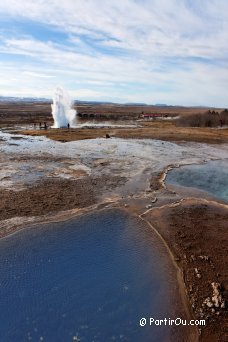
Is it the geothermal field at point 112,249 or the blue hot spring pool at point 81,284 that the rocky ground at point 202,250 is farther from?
the blue hot spring pool at point 81,284

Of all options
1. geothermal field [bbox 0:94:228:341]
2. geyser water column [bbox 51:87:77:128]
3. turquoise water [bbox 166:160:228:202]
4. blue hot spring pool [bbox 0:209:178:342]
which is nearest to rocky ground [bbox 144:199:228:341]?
geothermal field [bbox 0:94:228:341]

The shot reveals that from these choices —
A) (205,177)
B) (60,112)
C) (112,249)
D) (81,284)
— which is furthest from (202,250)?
(60,112)

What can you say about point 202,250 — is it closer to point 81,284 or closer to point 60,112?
point 81,284

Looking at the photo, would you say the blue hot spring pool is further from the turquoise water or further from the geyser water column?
the geyser water column

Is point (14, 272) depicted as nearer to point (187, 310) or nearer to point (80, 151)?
point (187, 310)

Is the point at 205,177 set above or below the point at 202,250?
above

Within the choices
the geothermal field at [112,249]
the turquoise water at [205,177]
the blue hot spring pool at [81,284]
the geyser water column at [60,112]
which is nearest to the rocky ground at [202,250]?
the geothermal field at [112,249]
